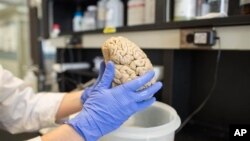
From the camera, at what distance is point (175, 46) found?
0.84 metres

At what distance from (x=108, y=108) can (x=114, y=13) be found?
2.76 ft

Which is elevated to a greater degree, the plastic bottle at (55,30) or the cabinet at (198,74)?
the plastic bottle at (55,30)

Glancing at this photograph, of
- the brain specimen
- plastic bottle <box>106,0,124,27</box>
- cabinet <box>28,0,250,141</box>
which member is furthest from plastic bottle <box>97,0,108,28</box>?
the brain specimen

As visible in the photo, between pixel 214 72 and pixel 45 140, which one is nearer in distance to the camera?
pixel 45 140

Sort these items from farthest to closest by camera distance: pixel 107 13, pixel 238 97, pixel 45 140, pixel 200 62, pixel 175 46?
pixel 107 13 < pixel 200 62 < pixel 238 97 < pixel 175 46 < pixel 45 140

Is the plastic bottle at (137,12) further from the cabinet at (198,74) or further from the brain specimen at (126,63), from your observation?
the brain specimen at (126,63)

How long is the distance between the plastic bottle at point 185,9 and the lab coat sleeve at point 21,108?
0.61 metres

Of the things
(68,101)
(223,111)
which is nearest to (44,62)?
(68,101)

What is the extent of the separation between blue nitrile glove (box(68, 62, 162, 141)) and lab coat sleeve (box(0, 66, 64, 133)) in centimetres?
37

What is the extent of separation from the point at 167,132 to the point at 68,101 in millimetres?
448

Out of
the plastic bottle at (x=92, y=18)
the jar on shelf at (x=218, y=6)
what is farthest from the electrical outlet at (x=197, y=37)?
the plastic bottle at (x=92, y=18)

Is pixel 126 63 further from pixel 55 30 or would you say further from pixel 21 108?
pixel 55 30

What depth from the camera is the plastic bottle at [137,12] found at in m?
1.10

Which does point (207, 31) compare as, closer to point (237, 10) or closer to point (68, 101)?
point (237, 10)
